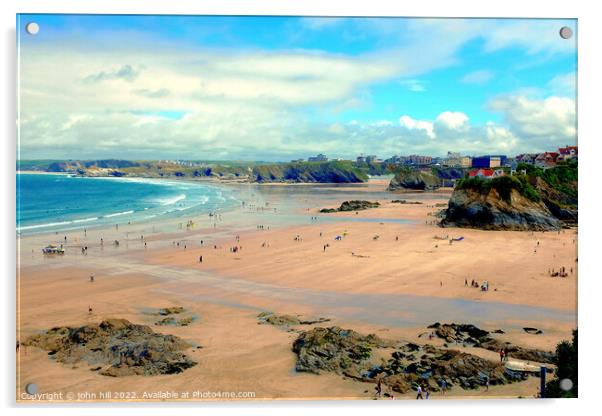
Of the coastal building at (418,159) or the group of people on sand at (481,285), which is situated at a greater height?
the coastal building at (418,159)

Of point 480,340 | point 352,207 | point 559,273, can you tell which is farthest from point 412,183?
point 480,340

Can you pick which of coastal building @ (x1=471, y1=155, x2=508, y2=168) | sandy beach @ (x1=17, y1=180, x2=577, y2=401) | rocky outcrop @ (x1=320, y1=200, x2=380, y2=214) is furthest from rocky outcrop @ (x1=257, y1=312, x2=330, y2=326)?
rocky outcrop @ (x1=320, y1=200, x2=380, y2=214)

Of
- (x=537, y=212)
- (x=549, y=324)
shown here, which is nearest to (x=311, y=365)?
(x=549, y=324)

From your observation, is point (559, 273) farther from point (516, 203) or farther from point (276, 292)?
point (516, 203)

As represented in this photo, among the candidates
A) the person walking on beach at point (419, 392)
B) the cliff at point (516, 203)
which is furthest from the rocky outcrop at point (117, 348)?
the cliff at point (516, 203)

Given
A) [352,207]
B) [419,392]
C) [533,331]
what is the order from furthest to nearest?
[352,207] < [533,331] < [419,392]

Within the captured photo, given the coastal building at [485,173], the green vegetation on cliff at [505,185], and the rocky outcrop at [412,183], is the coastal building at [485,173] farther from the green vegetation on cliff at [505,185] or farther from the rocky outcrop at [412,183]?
the rocky outcrop at [412,183]

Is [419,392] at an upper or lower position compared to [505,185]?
lower
